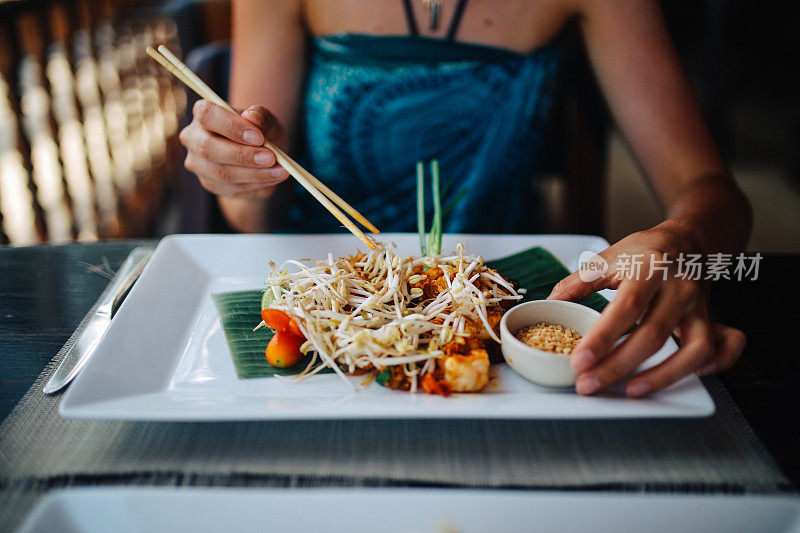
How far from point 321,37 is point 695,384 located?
4.67 feet

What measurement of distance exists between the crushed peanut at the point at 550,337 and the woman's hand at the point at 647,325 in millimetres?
59

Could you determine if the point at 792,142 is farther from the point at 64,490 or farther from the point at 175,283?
the point at 64,490

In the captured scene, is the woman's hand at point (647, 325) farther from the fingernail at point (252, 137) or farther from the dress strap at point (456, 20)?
the dress strap at point (456, 20)

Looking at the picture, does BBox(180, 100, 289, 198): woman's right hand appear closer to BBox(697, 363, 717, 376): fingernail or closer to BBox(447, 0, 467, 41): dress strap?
BBox(447, 0, 467, 41): dress strap

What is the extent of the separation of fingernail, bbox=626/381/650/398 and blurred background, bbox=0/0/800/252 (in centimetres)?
153

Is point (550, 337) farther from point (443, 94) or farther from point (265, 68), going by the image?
point (265, 68)

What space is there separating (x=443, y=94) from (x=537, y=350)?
1.04m

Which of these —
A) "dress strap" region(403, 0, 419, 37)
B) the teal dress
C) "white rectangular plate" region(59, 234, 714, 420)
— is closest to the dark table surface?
"white rectangular plate" region(59, 234, 714, 420)

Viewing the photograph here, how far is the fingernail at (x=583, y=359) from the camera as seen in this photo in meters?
0.81

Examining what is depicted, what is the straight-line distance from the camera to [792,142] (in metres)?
4.54

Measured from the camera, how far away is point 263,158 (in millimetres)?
1138

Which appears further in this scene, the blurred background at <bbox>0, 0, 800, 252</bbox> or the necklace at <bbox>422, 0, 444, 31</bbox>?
the blurred background at <bbox>0, 0, 800, 252</bbox>

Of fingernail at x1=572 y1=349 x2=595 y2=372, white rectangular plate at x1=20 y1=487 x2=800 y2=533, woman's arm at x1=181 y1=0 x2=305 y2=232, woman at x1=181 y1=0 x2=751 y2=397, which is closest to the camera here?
white rectangular plate at x1=20 y1=487 x2=800 y2=533

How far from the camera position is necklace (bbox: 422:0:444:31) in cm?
163
